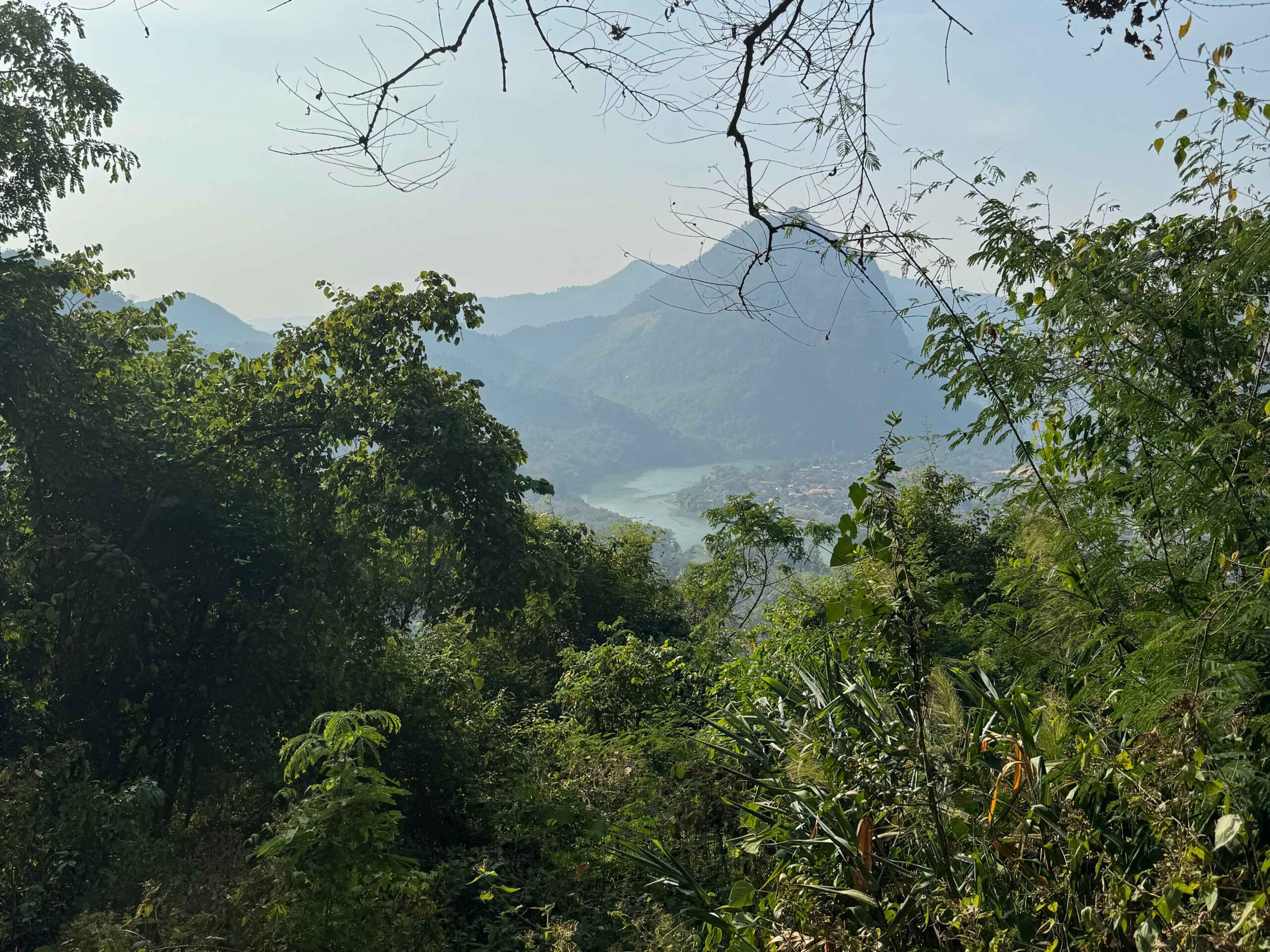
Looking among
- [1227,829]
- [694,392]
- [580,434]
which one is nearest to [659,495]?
[580,434]

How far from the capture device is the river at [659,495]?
7781 cm

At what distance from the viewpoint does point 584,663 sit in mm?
7156

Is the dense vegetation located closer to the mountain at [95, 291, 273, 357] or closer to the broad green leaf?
the broad green leaf

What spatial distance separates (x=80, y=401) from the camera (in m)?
5.62

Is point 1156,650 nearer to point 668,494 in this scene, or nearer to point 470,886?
point 470,886

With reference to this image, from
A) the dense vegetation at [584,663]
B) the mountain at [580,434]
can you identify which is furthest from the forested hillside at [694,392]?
the dense vegetation at [584,663]

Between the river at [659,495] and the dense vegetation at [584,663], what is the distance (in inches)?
2424

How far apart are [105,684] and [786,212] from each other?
601cm

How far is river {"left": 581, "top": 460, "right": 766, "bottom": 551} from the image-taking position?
7781 centimetres

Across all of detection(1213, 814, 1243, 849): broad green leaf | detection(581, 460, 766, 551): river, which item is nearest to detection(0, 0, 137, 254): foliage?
detection(1213, 814, 1243, 849): broad green leaf

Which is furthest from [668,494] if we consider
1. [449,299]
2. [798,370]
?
[449,299]

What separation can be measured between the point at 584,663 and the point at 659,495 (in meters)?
89.0

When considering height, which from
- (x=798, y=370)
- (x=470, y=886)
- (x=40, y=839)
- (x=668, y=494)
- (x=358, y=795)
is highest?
(x=798, y=370)

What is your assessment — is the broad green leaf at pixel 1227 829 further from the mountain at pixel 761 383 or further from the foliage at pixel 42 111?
the mountain at pixel 761 383
